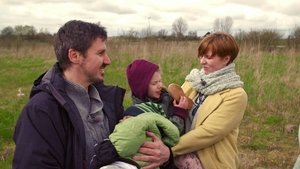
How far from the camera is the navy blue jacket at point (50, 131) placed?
2248 mm

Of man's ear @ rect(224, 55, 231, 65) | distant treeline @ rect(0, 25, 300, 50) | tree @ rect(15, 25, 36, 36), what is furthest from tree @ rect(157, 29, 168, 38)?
tree @ rect(15, 25, 36, 36)

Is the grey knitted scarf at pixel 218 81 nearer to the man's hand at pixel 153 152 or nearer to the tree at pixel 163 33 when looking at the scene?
the man's hand at pixel 153 152

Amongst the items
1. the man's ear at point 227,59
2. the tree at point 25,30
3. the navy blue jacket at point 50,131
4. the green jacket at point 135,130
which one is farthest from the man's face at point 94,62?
the tree at point 25,30

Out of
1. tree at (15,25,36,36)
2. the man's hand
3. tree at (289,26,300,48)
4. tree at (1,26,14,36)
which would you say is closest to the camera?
the man's hand

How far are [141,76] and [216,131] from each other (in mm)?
614

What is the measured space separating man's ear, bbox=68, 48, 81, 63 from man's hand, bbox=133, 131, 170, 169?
0.60 metres

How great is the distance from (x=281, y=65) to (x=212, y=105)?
11334mm

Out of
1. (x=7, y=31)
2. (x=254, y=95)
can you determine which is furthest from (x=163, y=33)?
(x=7, y=31)

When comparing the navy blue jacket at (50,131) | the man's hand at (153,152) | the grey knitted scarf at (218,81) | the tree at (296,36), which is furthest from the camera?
the tree at (296,36)

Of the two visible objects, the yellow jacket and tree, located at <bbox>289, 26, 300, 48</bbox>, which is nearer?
the yellow jacket

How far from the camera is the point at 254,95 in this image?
9.84 metres

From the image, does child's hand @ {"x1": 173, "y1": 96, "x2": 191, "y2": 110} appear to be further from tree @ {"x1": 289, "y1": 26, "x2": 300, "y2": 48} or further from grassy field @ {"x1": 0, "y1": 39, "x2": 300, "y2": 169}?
tree @ {"x1": 289, "y1": 26, "x2": 300, "y2": 48}

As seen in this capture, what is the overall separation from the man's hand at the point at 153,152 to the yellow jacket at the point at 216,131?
0.79ft

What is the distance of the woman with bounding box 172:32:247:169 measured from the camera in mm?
2965
